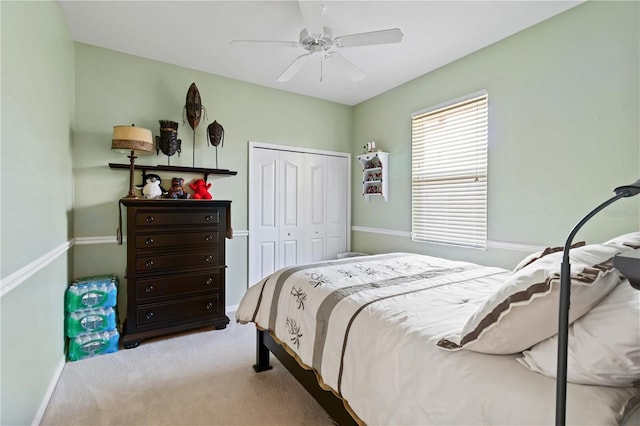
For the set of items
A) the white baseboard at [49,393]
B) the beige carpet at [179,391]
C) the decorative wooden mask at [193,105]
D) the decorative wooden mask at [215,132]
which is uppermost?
the decorative wooden mask at [193,105]

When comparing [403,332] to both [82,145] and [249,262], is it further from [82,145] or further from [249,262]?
[82,145]

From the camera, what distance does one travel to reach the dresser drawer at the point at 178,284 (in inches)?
106

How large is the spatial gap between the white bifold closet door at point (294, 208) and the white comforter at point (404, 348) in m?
1.55

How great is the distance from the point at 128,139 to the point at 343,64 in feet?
6.35

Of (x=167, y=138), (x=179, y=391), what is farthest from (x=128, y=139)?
(x=179, y=391)

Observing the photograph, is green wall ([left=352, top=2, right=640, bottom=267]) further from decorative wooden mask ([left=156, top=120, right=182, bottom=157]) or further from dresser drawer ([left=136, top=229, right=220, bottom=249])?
decorative wooden mask ([left=156, top=120, right=182, bottom=157])

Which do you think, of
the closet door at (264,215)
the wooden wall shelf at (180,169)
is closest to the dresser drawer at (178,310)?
the closet door at (264,215)

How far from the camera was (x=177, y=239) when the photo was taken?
9.27 feet

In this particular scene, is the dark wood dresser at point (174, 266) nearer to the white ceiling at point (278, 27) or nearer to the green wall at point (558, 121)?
the white ceiling at point (278, 27)

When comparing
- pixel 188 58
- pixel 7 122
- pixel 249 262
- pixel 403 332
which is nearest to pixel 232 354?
pixel 249 262

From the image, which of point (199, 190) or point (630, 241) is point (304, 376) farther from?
point (199, 190)

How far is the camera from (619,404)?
74 centimetres

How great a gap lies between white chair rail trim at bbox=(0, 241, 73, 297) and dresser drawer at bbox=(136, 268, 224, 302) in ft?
2.30

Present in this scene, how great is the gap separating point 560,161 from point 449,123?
110 cm
